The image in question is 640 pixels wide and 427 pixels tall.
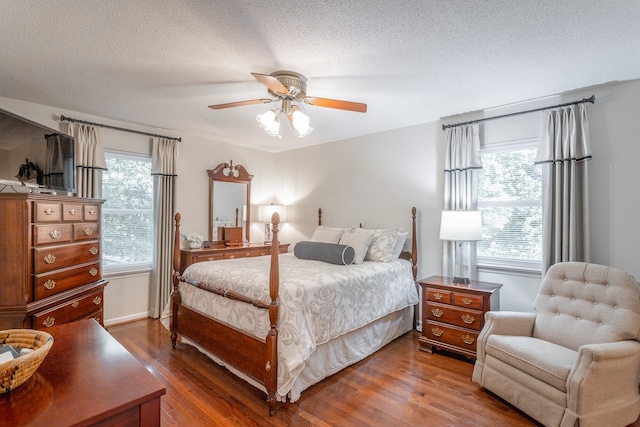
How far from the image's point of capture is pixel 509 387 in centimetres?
223

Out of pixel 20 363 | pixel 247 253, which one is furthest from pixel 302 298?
pixel 247 253

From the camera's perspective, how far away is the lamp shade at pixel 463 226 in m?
3.00

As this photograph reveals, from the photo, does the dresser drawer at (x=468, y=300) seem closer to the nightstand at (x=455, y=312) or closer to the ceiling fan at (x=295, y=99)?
the nightstand at (x=455, y=312)

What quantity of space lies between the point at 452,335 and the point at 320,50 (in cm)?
274

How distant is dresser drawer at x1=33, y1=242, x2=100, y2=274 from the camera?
2.30 meters

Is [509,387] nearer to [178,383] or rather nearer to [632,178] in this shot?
[632,178]

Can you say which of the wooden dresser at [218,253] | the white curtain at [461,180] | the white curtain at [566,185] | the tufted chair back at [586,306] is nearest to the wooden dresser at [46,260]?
the wooden dresser at [218,253]

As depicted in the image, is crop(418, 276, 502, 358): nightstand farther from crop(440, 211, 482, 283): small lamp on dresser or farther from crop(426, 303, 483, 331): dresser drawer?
crop(440, 211, 482, 283): small lamp on dresser

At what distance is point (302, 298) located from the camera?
233 cm

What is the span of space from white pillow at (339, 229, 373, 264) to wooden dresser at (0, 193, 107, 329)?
2.49m

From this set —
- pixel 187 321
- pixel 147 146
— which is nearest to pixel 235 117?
pixel 147 146

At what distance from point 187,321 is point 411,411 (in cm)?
212

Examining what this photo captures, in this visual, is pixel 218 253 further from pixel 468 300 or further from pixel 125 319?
pixel 468 300

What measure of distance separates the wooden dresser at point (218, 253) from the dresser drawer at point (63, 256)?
123cm
